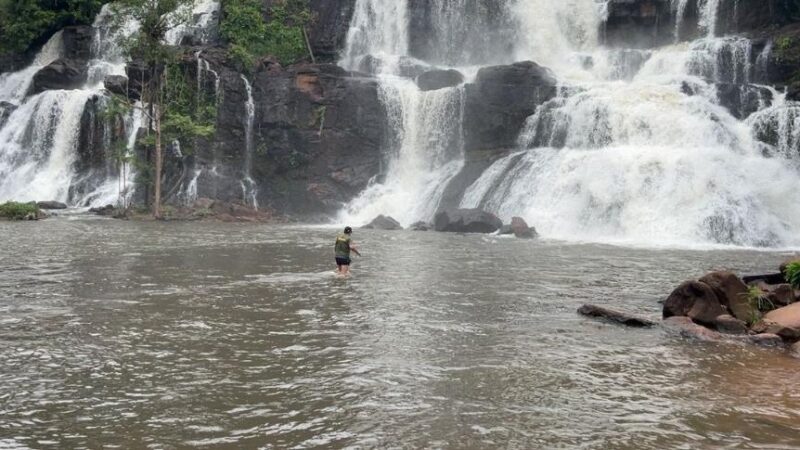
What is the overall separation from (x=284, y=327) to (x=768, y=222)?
2231 cm

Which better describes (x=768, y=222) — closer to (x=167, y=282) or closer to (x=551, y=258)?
(x=551, y=258)

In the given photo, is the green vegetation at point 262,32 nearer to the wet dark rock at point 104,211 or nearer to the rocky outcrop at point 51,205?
the wet dark rock at point 104,211

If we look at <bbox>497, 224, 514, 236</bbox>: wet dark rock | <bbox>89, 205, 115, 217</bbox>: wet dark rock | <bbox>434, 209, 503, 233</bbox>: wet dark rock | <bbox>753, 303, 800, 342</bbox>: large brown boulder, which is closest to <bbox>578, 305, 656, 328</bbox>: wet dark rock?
<bbox>753, 303, 800, 342</bbox>: large brown boulder

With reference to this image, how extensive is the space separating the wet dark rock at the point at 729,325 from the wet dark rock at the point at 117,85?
38140mm

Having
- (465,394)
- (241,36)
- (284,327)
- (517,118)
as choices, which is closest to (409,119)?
(517,118)

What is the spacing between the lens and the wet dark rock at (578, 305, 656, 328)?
1097 cm

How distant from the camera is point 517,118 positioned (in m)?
37.1

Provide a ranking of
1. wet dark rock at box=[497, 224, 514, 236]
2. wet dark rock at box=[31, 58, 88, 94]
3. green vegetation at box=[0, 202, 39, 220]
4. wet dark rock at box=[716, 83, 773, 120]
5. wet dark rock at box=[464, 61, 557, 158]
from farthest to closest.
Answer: wet dark rock at box=[31, 58, 88, 94], wet dark rock at box=[464, 61, 557, 158], wet dark rock at box=[716, 83, 773, 120], green vegetation at box=[0, 202, 39, 220], wet dark rock at box=[497, 224, 514, 236]

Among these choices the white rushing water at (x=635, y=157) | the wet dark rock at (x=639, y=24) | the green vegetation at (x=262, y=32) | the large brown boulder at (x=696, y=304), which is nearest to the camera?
the large brown boulder at (x=696, y=304)

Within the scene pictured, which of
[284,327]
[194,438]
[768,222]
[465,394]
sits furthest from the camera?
[768,222]

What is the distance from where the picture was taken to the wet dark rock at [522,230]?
89.3 ft

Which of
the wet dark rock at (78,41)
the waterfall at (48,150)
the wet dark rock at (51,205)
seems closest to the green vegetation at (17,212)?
the wet dark rock at (51,205)

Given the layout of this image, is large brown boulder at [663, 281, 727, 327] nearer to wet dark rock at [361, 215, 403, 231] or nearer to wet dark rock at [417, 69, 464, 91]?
wet dark rock at [361, 215, 403, 231]

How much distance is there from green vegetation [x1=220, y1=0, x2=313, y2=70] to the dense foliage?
1382 centimetres
